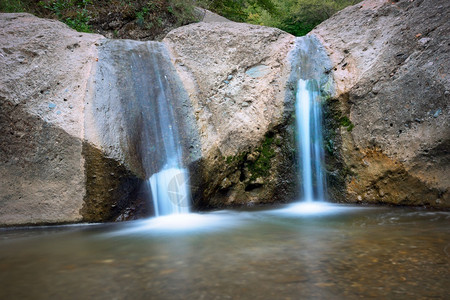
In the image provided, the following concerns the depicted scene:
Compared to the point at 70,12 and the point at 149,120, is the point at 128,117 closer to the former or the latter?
the point at 149,120

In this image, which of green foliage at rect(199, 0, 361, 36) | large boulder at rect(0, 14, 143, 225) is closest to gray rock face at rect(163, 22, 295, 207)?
large boulder at rect(0, 14, 143, 225)

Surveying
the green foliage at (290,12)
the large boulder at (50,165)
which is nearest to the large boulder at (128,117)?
the large boulder at (50,165)

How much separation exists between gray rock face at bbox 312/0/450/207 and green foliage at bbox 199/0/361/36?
4.48 metres

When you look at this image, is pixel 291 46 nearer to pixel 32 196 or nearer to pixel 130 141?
pixel 130 141

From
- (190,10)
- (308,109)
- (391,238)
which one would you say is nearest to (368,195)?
(308,109)

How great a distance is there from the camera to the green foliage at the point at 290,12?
10164 mm

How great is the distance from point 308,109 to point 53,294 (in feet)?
15.2

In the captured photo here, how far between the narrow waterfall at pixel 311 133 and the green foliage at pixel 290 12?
5.21 m

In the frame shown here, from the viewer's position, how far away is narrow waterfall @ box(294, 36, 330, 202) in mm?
5730

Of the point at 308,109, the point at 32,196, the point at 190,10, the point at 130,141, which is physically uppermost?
the point at 190,10

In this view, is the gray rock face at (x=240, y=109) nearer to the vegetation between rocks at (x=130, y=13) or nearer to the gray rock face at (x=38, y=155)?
the gray rock face at (x=38, y=155)

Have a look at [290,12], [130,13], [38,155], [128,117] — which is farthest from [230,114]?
[290,12]

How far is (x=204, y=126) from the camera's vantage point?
539 cm

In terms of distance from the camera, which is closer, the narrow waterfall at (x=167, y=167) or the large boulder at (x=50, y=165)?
the large boulder at (x=50, y=165)
